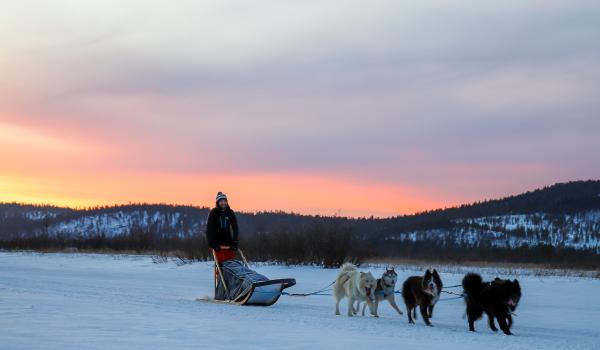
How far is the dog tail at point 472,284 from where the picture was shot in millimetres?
11383

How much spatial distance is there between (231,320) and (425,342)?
2796 mm

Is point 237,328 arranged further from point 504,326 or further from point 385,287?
point 385,287

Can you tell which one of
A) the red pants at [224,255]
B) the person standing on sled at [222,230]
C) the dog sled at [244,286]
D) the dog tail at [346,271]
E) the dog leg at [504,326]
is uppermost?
the person standing on sled at [222,230]

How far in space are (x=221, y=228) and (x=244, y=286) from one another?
126 centimetres

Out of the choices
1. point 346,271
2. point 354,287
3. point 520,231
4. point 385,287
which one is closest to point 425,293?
point 385,287

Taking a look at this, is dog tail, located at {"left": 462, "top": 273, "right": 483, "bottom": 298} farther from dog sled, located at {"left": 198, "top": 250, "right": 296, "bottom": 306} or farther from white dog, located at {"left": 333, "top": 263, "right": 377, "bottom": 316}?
dog sled, located at {"left": 198, "top": 250, "right": 296, "bottom": 306}

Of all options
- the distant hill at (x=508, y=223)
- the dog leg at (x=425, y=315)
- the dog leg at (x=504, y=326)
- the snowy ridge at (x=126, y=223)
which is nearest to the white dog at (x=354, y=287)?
the dog leg at (x=425, y=315)

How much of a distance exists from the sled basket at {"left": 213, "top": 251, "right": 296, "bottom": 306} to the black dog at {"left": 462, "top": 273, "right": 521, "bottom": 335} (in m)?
3.48

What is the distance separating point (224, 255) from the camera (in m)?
14.5

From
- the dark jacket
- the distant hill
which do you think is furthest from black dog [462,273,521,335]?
the distant hill

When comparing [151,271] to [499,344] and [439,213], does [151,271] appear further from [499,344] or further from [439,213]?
[439,213]

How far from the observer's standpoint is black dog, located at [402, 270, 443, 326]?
11.8 m

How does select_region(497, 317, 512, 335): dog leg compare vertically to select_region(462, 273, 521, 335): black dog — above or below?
below

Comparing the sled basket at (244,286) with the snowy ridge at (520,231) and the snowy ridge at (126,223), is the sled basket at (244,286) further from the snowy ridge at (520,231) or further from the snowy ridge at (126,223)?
the snowy ridge at (126,223)
